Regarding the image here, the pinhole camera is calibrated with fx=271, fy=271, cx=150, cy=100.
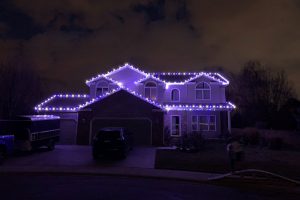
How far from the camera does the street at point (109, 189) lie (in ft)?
29.1

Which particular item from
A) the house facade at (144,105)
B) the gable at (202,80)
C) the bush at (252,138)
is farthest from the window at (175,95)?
the bush at (252,138)

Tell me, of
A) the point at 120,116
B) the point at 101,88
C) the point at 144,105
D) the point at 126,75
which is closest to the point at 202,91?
the point at 144,105

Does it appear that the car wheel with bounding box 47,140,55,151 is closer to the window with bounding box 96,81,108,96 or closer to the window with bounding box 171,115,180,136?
the window with bounding box 96,81,108,96

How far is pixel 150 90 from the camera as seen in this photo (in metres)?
29.4

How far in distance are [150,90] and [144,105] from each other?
511 cm

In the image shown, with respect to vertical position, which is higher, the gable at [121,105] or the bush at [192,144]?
the gable at [121,105]

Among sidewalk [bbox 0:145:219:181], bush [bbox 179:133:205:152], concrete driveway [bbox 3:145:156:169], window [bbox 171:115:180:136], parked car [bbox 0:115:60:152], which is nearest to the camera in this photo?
sidewalk [bbox 0:145:219:181]

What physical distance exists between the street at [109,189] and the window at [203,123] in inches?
704

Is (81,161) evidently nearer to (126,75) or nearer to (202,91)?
(126,75)

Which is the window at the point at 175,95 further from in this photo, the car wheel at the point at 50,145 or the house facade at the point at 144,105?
the car wheel at the point at 50,145

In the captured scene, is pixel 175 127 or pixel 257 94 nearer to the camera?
pixel 175 127

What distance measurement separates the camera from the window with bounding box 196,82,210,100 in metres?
29.8

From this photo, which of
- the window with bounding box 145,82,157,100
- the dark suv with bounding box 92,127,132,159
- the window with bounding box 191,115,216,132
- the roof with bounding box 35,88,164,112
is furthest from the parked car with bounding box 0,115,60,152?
the window with bounding box 191,115,216,132

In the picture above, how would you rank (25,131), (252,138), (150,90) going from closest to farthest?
(25,131) → (252,138) → (150,90)
